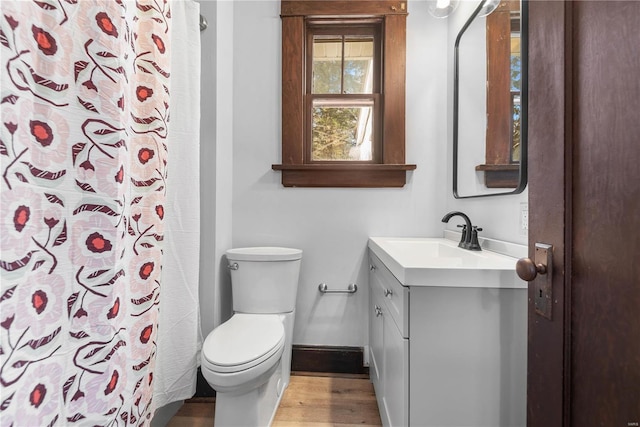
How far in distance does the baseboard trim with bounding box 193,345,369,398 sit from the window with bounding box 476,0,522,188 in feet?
4.14

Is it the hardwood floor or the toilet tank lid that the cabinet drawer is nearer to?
the toilet tank lid

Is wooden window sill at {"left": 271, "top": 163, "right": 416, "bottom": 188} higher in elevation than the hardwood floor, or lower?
higher

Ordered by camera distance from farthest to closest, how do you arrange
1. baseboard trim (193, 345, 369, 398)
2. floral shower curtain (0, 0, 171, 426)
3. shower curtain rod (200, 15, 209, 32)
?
baseboard trim (193, 345, 369, 398), shower curtain rod (200, 15, 209, 32), floral shower curtain (0, 0, 171, 426)

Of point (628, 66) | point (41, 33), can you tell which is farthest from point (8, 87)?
point (628, 66)

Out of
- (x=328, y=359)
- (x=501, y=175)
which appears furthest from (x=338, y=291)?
(x=501, y=175)

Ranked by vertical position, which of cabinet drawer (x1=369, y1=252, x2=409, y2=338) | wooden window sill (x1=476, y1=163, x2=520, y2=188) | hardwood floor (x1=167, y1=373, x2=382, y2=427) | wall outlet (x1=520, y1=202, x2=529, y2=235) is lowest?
hardwood floor (x1=167, y1=373, x2=382, y2=427)

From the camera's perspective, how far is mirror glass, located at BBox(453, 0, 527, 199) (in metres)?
1.07

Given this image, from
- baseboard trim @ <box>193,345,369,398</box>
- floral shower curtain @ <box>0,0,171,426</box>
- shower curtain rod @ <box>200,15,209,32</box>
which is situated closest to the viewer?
floral shower curtain @ <box>0,0,171,426</box>

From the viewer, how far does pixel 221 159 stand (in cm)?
159

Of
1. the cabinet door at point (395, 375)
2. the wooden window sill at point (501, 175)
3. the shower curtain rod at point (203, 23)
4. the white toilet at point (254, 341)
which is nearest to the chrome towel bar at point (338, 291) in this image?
the white toilet at point (254, 341)

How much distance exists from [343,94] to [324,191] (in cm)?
65

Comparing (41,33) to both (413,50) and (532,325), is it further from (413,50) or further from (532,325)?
(413,50)

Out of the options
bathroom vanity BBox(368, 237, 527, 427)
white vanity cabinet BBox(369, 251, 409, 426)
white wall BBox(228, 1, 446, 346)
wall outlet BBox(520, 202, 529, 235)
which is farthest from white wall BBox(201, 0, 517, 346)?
bathroom vanity BBox(368, 237, 527, 427)

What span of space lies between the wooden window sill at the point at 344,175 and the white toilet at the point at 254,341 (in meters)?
0.48
